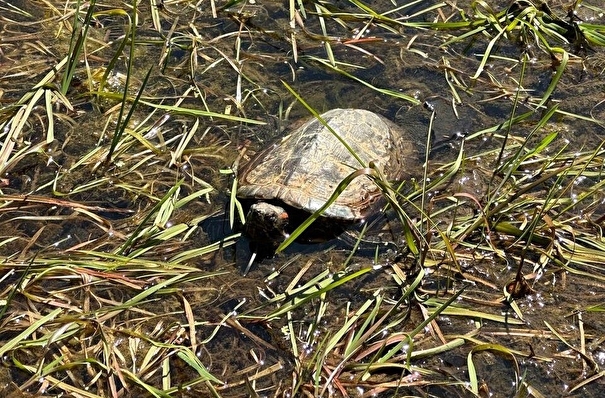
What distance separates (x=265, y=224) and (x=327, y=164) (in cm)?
54

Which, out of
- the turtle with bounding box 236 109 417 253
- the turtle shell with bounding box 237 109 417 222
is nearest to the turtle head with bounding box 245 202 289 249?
the turtle with bounding box 236 109 417 253

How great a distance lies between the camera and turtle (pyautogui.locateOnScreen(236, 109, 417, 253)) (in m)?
4.51

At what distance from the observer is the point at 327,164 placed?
4660mm

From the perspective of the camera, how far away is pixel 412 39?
565 cm

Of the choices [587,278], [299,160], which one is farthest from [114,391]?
[587,278]

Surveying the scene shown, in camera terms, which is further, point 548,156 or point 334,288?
point 548,156

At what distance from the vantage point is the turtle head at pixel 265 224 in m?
4.42

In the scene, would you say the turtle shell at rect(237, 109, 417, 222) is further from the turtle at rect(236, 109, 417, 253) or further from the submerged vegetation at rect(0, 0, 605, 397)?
the submerged vegetation at rect(0, 0, 605, 397)

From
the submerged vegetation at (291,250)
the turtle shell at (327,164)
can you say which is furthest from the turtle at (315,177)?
the submerged vegetation at (291,250)

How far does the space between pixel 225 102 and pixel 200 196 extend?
0.88 meters

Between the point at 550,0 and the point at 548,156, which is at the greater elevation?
the point at 550,0

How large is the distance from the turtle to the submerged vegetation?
0.14 metres

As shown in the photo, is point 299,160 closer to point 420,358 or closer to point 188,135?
point 188,135

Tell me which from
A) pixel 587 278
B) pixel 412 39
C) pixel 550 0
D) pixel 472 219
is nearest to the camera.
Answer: pixel 587 278
